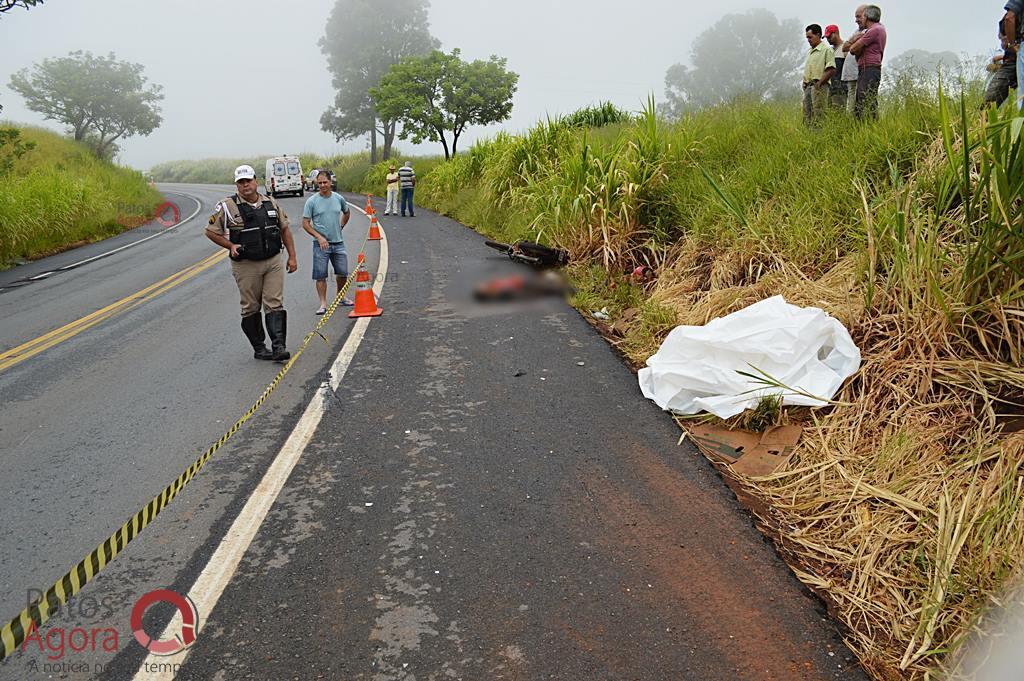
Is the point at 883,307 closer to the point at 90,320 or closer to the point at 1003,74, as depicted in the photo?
the point at 1003,74

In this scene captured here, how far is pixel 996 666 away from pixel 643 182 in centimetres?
870

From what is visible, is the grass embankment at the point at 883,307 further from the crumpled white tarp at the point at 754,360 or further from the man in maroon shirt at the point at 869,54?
the man in maroon shirt at the point at 869,54

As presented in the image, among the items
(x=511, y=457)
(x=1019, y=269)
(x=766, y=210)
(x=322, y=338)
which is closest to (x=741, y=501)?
(x=511, y=457)

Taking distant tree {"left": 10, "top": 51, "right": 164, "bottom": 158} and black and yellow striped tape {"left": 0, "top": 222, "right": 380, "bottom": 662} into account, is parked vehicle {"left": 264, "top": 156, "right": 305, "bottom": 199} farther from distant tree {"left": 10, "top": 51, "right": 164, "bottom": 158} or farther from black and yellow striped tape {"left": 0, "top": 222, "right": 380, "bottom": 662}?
black and yellow striped tape {"left": 0, "top": 222, "right": 380, "bottom": 662}

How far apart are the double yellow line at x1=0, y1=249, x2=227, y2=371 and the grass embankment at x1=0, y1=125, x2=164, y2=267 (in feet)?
18.8

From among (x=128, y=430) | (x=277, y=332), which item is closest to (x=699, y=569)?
(x=128, y=430)

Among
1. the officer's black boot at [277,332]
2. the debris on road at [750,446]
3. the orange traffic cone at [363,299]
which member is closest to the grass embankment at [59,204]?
the orange traffic cone at [363,299]

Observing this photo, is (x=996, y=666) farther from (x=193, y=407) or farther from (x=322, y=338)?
(x=322, y=338)

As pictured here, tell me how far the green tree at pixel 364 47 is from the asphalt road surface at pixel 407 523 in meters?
63.7

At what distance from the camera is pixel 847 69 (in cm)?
962

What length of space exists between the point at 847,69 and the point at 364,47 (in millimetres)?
68391

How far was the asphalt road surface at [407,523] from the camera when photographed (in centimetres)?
312

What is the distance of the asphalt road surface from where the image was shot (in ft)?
10.2

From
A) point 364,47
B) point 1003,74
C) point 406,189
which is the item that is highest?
point 364,47
